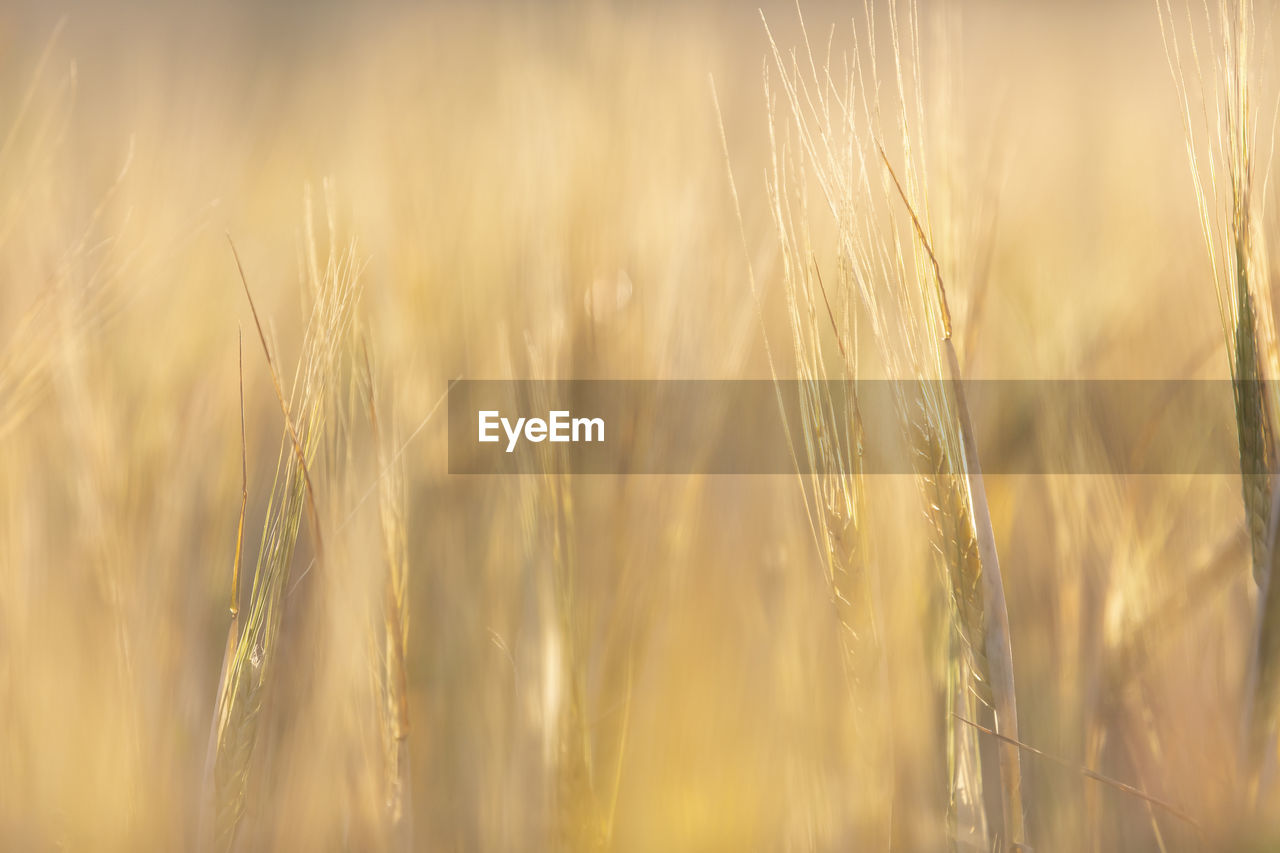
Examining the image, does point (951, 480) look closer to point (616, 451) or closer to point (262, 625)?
point (616, 451)

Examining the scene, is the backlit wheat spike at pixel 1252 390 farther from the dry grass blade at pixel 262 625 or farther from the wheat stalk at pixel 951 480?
the dry grass blade at pixel 262 625

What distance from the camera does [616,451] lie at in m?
0.70

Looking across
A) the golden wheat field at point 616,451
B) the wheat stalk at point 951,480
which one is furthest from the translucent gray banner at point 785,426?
the wheat stalk at point 951,480

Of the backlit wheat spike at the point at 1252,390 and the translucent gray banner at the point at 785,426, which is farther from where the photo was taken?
the translucent gray banner at the point at 785,426

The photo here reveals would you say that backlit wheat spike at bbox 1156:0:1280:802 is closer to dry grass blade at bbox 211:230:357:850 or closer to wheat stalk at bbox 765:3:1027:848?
wheat stalk at bbox 765:3:1027:848

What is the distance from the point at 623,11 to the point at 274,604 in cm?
75

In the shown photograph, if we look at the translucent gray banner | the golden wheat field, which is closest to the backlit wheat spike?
the golden wheat field

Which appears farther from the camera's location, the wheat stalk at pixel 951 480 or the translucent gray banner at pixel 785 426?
the translucent gray banner at pixel 785 426

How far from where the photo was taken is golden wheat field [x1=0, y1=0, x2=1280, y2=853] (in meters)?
0.63

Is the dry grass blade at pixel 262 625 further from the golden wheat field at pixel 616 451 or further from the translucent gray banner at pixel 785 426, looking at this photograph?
the translucent gray banner at pixel 785 426

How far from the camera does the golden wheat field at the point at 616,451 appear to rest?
0.63m

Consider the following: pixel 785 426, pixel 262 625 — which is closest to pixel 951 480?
pixel 785 426

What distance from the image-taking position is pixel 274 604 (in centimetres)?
59

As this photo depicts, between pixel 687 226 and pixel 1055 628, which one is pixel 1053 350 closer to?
pixel 1055 628
